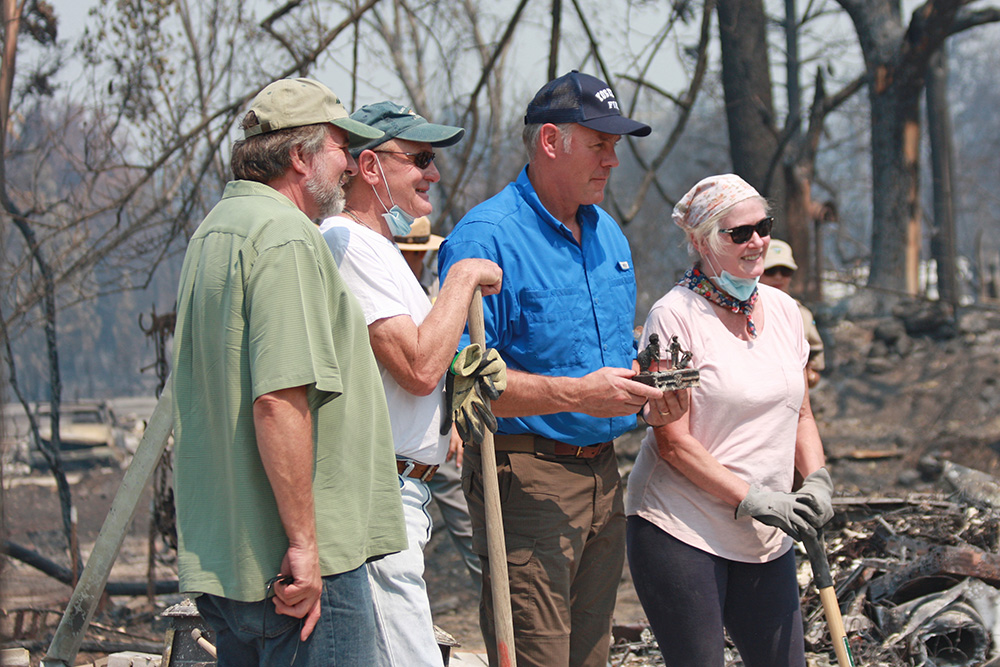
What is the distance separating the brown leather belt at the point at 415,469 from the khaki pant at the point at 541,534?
13.6 inches

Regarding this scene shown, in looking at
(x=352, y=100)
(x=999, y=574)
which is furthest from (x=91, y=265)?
(x=999, y=574)

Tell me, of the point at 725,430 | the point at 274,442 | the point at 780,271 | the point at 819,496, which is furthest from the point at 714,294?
the point at 780,271

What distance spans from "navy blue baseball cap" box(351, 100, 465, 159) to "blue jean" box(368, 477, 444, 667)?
3.27 ft

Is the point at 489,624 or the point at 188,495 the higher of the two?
the point at 188,495

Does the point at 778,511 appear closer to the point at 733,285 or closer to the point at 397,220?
the point at 733,285

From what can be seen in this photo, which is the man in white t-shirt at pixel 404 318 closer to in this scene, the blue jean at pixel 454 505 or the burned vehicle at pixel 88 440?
the blue jean at pixel 454 505

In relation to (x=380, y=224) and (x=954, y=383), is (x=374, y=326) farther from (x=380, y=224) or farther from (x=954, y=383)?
(x=954, y=383)

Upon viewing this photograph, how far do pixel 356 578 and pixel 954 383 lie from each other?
1130 cm

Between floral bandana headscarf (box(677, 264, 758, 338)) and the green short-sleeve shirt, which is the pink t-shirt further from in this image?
the green short-sleeve shirt

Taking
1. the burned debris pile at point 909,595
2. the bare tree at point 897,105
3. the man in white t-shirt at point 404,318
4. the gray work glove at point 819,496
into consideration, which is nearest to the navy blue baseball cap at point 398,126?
the man in white t-shirt at point 404,318

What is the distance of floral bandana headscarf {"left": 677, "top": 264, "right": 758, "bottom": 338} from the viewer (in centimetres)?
292

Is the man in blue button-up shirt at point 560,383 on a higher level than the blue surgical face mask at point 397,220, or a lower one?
lower

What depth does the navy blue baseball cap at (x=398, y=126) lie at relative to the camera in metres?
2.63

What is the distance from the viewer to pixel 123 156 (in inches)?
257
